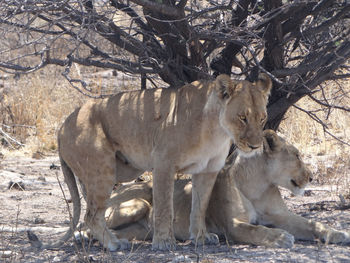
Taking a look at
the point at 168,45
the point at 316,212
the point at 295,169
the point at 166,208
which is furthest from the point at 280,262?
the point at 168,45

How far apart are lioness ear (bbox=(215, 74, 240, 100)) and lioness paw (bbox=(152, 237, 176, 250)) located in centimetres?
111

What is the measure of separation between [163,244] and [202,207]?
0.49 metres

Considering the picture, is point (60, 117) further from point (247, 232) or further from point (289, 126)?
point (247, 232)

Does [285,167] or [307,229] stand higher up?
[285,167]

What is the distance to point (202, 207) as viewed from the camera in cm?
513

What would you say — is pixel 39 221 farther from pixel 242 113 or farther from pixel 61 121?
pixel 61 121

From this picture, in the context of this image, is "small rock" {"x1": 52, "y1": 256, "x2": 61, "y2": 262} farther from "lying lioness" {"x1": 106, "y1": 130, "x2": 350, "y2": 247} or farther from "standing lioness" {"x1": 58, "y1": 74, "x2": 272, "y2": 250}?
"lying lioness" {"x1": 106, "y1": 130, "x2": 350, "y2": 247}

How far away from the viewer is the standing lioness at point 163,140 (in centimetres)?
471

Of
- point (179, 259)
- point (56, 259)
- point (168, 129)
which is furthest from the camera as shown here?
point (168, 129)

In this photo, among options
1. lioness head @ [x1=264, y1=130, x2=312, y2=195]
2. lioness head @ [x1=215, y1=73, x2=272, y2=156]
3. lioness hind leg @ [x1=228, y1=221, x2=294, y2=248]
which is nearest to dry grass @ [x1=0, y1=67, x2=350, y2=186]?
lioness head @ [x1=264, y1=130, x2=312, y2=195]

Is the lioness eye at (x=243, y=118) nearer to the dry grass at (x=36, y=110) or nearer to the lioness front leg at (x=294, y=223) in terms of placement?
the lioness front leg at (x=294, y=223)

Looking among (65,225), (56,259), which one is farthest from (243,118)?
(65,225)

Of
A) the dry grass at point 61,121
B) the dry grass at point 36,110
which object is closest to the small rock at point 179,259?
the dry grass at point 61,121

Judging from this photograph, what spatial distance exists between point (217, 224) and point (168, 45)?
1627mm
